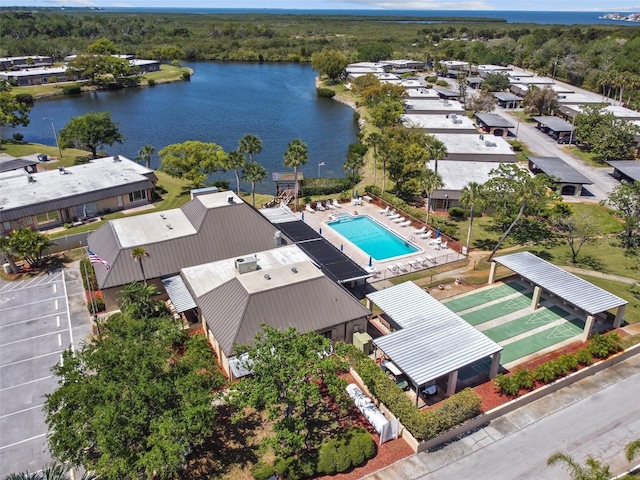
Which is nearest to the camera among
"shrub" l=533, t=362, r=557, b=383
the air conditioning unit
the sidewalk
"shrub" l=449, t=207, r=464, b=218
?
the sidewalk

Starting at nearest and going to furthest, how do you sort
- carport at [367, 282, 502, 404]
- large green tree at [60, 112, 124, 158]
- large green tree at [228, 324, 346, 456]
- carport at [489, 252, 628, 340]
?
1. large green tree at [228, 324, 346, 456]
2. carport at [367, 282, 502, 404]
3. carport at [489, 252, 628, 340]
4. large green tree at [60, 112, 124, 158]

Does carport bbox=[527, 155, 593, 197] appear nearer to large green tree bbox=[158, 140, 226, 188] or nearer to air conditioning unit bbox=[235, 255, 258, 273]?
air conditioning unit bbox=[235, 255, 258, 273]

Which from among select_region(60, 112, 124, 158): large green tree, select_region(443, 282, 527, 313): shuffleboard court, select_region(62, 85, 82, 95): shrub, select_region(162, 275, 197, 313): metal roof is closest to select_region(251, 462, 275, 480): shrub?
select_region(162, 275, 197, 313): metal roof

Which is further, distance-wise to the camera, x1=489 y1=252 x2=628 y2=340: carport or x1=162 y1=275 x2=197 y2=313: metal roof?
x1=162 y1=275 x2=197 y2=313: metal roof

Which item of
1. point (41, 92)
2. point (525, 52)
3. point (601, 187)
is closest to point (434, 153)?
point (601, 187)

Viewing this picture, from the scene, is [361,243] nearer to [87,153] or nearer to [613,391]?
[613,391]

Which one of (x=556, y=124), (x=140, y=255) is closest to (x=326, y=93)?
(x=556, y=124)
